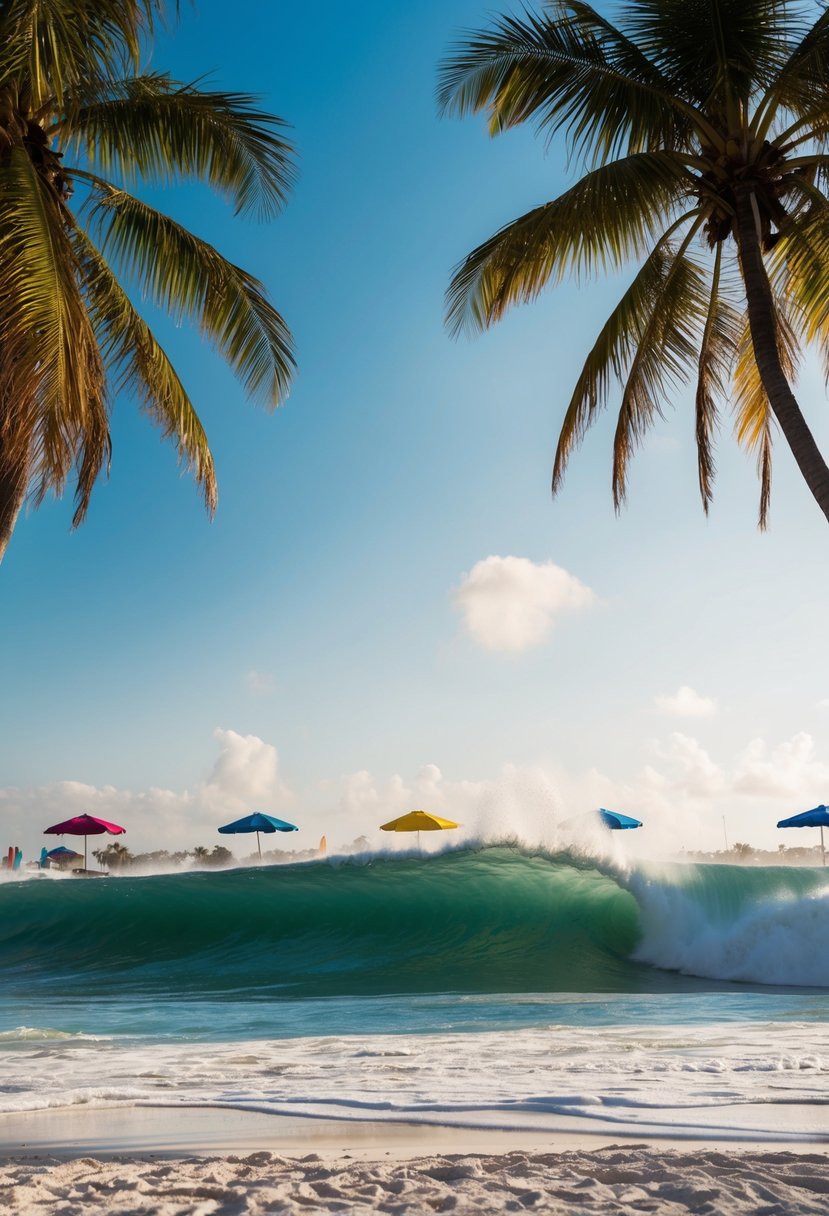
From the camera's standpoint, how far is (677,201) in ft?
31.1

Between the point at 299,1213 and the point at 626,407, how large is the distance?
26.8 feet

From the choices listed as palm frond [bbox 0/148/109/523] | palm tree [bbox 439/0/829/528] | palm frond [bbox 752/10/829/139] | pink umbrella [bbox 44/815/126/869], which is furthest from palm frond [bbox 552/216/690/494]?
pink umbrella [bbox 44/815/126/869]

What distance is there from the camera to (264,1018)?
9.89 m

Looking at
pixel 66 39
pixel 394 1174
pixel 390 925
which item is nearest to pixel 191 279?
pixel 66 39

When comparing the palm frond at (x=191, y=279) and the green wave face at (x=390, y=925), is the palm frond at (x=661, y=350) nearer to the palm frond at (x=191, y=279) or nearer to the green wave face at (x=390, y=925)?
the palm frond at (x=191, y=279)

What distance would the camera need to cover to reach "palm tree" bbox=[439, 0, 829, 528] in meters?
8.38

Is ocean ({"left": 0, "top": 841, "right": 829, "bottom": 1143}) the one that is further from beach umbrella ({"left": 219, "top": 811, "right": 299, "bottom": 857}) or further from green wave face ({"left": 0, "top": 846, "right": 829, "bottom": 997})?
beach umbrella ({"left": 219, "top": 811, "right": 299, "bottom": 857})

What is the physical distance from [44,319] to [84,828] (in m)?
25.0

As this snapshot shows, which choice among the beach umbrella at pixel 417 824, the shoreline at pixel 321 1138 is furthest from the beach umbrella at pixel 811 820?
the shoreline at pixel 321 1138

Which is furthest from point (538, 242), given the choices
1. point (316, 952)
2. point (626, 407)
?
point (316, 952)

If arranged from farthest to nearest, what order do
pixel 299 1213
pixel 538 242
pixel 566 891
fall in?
1. pixel 566 891
2. pixel 538 242
3. pixel 299 1213

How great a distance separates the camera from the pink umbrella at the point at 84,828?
2916cm

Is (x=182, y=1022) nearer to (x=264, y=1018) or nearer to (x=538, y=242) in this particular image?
(x=264, y=1018)

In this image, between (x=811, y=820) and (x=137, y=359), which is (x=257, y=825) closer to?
(x=811, y=820)
